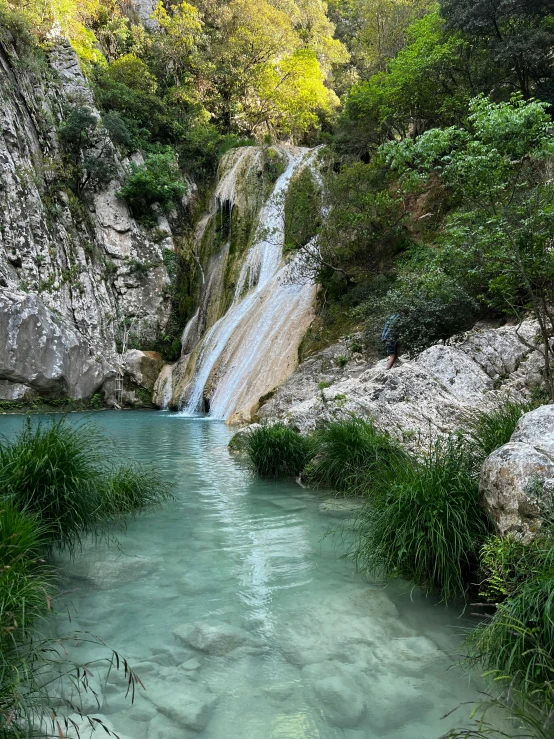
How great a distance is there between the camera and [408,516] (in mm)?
3549

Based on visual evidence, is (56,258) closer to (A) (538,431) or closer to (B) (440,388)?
(B) (440,388)

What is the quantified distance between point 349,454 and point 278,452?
4.10ft

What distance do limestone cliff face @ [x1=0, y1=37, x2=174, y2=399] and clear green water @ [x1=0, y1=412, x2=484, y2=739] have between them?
12516 millimetres

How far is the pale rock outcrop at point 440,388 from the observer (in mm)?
6238

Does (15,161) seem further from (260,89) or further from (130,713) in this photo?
(130,713)

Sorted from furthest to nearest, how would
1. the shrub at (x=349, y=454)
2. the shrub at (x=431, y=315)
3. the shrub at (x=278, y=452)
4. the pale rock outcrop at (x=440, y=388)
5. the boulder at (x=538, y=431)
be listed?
the shrub at (x=431, y=315)
the shrub at (x=278, y=452)
the pale rock outcrop at (x=440, y=388)
the shrub at (x=349, y=454)
the boulder at (x=538, y=431)

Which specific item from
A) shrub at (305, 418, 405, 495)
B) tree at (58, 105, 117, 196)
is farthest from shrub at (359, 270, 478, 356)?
tree at (58, 105, 117, 196)

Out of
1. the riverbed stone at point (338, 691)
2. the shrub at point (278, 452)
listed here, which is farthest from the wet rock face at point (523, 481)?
the shrub at point (278, 452)

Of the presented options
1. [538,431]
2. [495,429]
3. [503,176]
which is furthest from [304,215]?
[538,431]

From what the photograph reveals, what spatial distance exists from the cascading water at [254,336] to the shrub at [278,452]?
5.63 metres

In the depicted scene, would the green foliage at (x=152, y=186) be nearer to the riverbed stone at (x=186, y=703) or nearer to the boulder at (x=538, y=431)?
the boulder at (x=538, y=431)

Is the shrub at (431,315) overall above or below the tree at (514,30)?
below

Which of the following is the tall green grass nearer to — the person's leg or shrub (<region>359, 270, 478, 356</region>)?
the person's leg

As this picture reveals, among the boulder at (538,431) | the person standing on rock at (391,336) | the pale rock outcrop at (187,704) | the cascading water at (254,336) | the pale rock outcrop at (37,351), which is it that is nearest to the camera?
the pale rock outcrop at (187,704)
